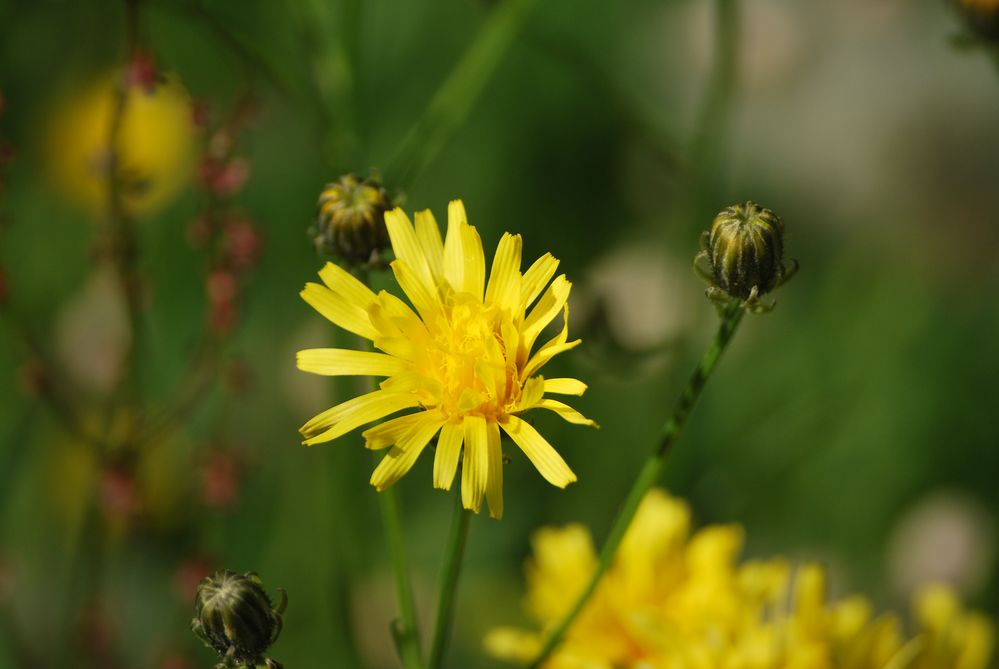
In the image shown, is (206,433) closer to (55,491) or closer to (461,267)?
(55,491)

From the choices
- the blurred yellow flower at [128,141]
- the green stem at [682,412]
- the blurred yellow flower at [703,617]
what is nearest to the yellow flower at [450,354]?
the green stem at [682,412]

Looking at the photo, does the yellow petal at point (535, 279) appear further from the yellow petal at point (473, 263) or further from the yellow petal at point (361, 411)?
the yellow petal at point (361, 411)

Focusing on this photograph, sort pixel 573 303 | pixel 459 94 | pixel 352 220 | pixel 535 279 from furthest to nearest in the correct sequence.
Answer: pixel 573 303
pixel 459 94
pixel 352 220
pixel 535 279

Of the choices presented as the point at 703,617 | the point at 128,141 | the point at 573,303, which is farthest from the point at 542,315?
the point at 128,141

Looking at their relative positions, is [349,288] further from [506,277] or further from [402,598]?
[402,598]

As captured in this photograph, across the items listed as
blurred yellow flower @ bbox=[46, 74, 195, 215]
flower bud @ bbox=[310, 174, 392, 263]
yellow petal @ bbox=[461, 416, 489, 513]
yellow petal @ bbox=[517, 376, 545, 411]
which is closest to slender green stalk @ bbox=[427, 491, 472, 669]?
yellow petal @ bbox=[461, 416, 489, 513]

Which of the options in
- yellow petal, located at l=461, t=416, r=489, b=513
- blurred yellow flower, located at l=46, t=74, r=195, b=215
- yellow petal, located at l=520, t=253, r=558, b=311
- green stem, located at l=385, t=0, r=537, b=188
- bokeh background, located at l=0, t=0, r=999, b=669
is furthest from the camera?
blurred yellow flower, located at l=46, t=74, r=195, b=215

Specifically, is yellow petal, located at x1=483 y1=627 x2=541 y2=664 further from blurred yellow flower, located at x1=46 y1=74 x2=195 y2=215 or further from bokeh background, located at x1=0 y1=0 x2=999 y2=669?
blurred yellow flower, located at x1=46 y1=74 x2=195 y2=215
